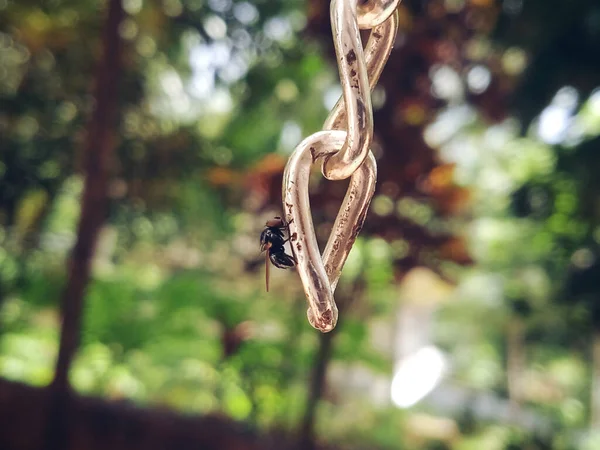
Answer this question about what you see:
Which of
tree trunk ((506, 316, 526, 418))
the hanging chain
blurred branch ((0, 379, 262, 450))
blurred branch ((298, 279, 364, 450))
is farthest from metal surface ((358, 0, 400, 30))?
tree trunk ((506, 316, 526, 418))

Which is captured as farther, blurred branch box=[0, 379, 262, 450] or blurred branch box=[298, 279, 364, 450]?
blurred branch box=[0, 379, 262, 450]

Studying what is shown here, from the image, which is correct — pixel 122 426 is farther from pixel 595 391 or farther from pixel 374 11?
pixel 595 391

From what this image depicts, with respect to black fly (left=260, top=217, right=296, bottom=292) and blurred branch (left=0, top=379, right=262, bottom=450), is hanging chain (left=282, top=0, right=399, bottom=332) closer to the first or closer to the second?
black fly (left=260, top=217, right=296, bottom=292)

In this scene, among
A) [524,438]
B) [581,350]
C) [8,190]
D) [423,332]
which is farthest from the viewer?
[423,332]

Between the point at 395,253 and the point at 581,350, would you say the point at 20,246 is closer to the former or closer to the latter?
the point at 395,253

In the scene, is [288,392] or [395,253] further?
[288,392]

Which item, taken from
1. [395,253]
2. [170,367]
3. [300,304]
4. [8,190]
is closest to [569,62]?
[395,253]

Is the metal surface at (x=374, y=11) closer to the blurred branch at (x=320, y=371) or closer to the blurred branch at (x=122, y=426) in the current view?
the blurred branch at (x=320, y=371)
